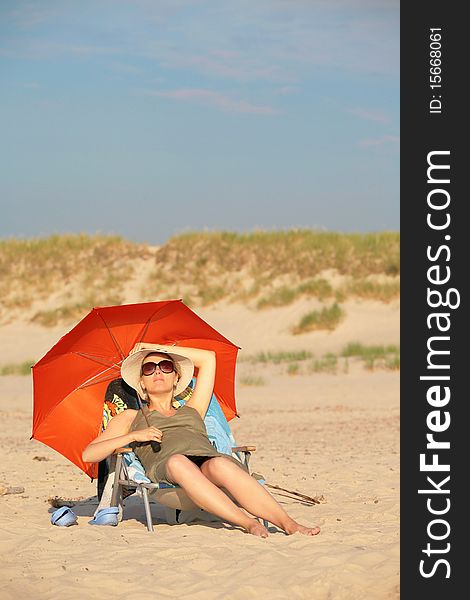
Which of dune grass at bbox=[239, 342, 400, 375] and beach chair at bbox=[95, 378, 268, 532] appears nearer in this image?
beach chair at bbox=[95, 378, 268, 532]

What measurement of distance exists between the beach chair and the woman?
0.28 ft

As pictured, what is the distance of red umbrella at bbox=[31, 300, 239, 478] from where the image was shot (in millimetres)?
7363

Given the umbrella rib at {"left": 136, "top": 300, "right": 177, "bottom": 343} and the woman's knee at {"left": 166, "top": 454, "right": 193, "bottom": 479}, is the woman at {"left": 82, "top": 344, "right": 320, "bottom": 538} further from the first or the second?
the umbrella rib at {"left": 136, "top": 300, "right": 177, "bottom": 343}

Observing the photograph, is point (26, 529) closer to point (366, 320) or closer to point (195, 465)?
point (195, 465)

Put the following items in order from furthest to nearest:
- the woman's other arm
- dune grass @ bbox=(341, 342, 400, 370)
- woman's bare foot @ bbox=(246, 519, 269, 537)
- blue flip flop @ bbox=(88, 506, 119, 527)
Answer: dune grass @ bbox=(341, 342, 400, 370) < blue flip flop @ bbox=(88, 506, 119, 527) < the woman's other arm < woman's bare foot @ bbox=(246, 519, 269, 537)

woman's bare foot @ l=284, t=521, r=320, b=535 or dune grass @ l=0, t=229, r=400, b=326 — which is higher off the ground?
dune grass @ l=0, t=229, r=400, b=326

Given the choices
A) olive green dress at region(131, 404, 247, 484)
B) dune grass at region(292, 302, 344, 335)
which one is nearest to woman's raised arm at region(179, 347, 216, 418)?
olive green dress at region(131, 404, 247, 484)

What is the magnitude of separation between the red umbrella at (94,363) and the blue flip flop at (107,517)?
0.39 m

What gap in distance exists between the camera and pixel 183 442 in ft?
22.2

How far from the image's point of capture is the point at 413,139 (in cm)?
543

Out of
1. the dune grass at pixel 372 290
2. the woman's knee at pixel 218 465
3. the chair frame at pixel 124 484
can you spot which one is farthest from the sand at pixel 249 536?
the dune grass at pixel 372 290

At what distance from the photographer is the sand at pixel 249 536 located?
5.34m

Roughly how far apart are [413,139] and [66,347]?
9.82 feet

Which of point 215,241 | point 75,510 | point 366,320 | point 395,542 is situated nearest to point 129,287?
point 215,241
